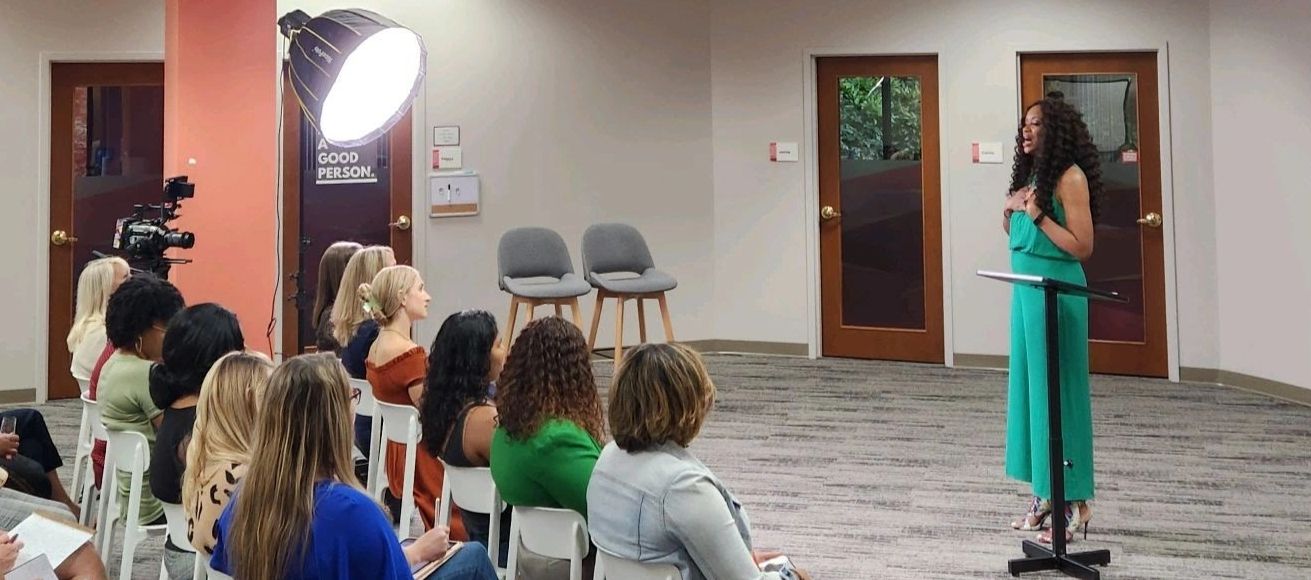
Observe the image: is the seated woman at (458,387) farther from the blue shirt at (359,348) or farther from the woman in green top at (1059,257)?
the woman in green top at (1059,257)

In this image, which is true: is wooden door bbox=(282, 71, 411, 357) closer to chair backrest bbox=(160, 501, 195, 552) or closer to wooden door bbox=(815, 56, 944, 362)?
wooden door bbox=(815, 56, 944, 362)

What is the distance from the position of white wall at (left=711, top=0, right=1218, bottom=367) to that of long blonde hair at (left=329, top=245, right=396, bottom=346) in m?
4.29

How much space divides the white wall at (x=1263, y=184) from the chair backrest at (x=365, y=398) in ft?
16.5

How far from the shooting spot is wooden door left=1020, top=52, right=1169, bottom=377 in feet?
25.4

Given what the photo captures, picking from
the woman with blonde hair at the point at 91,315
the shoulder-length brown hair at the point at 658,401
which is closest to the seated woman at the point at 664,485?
the shoulder-length brown hair at the point at 658,401

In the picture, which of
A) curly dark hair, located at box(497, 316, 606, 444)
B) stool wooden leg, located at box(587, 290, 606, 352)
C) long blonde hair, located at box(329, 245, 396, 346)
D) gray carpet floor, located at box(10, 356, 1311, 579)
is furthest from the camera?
stool wooden leg, located at box(587, 290, 606, 352)

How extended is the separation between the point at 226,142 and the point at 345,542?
4.36 meters

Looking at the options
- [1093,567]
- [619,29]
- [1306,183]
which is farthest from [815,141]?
[1093,567]

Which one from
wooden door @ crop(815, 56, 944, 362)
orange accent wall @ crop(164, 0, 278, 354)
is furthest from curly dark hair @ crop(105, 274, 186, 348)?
wooden door @ crop(815, 56, 944, 362)

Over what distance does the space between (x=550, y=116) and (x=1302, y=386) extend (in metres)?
4.77

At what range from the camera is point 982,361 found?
8.12m

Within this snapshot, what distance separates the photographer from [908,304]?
27.6 ft

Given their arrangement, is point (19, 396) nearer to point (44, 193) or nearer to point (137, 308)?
point (44, 193)

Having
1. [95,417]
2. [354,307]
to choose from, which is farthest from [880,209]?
[95,417]
